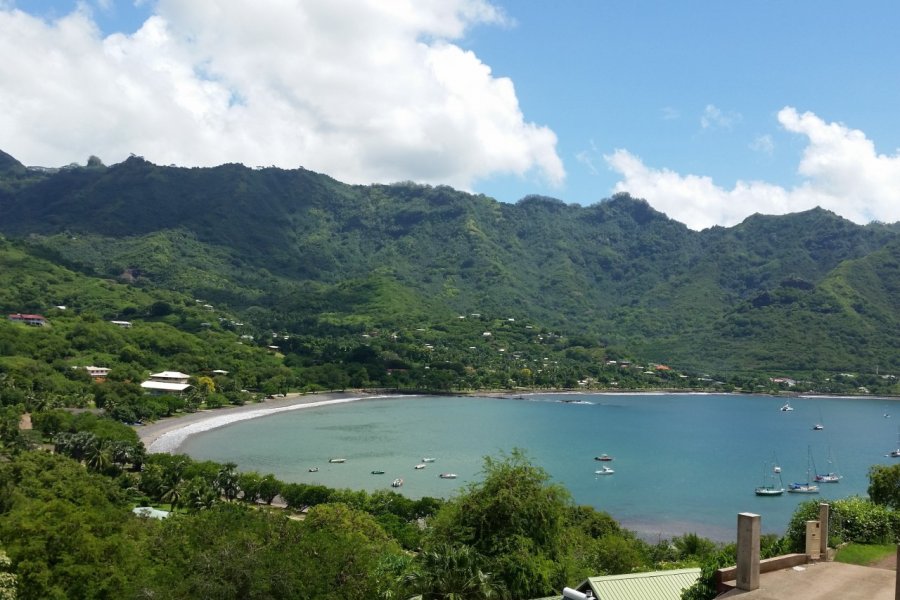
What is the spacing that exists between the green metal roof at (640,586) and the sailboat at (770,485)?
56.8m

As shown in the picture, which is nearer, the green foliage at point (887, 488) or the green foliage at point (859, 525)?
the green foliage at point (859, 525)

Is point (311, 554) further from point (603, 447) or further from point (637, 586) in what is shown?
point (603, 447)

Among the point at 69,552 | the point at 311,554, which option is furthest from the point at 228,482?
the point at 311,554

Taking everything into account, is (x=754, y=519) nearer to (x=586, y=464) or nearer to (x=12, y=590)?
(x=12, y=590)

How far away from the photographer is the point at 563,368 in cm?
17662

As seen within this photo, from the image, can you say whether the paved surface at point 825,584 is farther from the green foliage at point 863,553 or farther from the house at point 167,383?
the house at point 167,383

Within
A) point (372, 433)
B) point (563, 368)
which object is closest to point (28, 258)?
point (372, 433)

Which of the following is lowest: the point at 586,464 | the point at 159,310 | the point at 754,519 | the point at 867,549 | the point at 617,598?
the point at 586,464

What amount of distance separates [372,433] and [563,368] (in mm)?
93305

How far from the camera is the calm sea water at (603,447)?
2468 inches

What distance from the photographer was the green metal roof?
1585 cm

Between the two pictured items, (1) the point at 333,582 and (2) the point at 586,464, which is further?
(2) the point at 586,464

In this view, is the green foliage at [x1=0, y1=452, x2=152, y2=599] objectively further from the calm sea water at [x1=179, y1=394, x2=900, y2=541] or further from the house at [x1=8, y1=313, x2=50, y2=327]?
the house at [x1=8, y1=313, x2=50, y2=327]

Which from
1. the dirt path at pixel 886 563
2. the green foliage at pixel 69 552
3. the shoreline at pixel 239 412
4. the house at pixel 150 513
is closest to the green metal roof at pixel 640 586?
the dirt path at pixel 886 563
